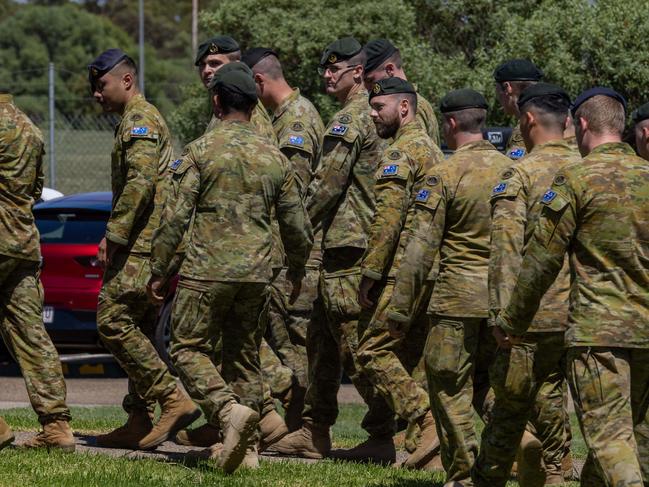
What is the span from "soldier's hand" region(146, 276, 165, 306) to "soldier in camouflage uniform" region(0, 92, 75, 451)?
0.78m

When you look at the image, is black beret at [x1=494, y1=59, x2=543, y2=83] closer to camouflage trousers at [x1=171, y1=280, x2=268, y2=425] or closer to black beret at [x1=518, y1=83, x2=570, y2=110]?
black beret at [x1=518, y1=83, x2=570, y2=110]

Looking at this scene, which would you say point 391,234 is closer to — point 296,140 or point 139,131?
point 296,140

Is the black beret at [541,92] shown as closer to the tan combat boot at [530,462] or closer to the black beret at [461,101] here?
the black beret at [461,101]

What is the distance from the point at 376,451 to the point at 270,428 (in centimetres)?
69

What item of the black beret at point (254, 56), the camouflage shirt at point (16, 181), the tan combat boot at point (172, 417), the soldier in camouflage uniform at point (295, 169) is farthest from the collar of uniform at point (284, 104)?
the tan combat boot at point (172, 417)

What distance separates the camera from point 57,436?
8.03 m

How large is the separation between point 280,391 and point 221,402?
1.57m

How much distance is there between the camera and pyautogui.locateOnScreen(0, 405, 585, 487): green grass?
23.1 feet

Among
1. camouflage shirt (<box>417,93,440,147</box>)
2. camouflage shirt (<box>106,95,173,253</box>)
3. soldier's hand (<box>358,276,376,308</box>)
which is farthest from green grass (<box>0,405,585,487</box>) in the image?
camouflage shirt (<box>417,93,440,147</box>)

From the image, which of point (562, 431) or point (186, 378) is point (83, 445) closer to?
point (186, 378)

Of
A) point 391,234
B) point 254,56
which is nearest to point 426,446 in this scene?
point 391,234

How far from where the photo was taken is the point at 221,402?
7.35 metres

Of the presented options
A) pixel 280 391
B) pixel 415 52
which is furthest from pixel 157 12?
pixel 280 391

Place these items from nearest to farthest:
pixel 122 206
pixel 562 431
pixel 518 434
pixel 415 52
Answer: pixel 518 434 → pixel 562 431 → pixel 122 206 → pixel 415 52
